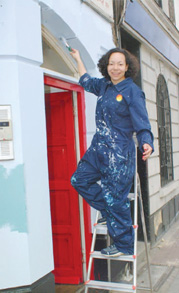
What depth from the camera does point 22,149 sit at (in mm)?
2734

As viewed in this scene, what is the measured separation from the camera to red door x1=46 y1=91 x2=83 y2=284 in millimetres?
4008

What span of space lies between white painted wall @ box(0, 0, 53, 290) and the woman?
0.49 meters

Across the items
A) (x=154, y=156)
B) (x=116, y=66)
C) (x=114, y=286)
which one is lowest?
(x=114, y=286)

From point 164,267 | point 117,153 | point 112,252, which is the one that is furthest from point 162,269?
point 117,153

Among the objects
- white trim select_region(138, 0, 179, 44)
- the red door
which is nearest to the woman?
the red door

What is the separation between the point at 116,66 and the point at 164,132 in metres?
4.57

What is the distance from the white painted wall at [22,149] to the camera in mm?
2688

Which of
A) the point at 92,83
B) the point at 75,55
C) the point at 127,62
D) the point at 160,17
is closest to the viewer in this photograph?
the point at 127,62

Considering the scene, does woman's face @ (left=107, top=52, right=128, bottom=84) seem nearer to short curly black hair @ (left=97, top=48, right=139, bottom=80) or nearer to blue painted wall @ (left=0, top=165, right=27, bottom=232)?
short curly black hair @ (left=97, top=48, right=139, bottom=80)

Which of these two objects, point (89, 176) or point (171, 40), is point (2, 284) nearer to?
point (89, 176)

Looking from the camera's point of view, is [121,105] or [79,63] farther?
[79,63]

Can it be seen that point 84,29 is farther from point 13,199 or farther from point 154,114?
point 154,114

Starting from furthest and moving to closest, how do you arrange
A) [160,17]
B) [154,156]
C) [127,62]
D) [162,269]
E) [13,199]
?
[160,17] < [154,156] < [162,269] < [127,62] < [13,199]

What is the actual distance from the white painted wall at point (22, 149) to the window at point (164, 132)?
4401 millimetres
